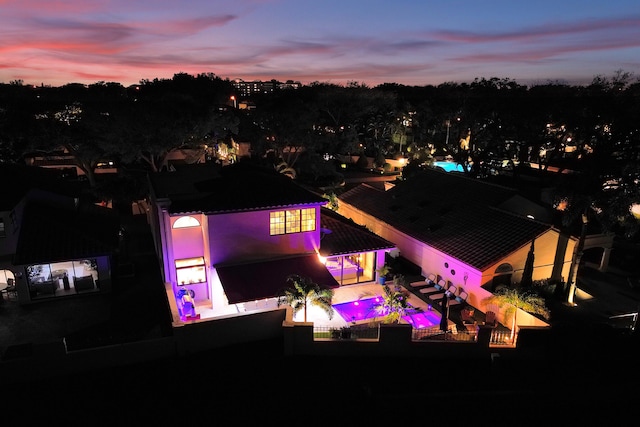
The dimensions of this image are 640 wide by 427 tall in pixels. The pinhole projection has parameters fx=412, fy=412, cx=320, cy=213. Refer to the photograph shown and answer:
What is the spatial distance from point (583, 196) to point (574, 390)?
12161mm

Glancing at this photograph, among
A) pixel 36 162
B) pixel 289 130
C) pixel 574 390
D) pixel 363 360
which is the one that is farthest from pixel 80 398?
pixel 36 162

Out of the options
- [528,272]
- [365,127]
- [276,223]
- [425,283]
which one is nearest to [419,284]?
[425,283]

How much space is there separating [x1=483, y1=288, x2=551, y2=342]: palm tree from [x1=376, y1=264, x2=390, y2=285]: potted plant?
19.9 feet

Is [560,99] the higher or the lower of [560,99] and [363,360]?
the higher

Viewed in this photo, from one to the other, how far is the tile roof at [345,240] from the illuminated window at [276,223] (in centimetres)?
269

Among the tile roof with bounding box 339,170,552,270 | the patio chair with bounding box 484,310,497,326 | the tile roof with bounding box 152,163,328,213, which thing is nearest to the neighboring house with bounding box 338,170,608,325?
the tile roof with bounding box 339,170,552,270

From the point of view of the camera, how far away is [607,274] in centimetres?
2981

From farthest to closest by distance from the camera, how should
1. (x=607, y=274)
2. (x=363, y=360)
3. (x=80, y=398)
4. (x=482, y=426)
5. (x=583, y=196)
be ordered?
1. (x=607, y=274)
2. (x=583, y=196)
3. (x=363, y=360)
4. (x=80, y=398)
5. (x=482, y=426)

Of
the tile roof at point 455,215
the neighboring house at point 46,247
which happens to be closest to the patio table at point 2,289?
the neighboring house at point 46,247

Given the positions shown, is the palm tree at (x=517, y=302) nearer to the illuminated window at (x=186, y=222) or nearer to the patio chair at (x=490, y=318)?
the patio chair at (x=490, y=318)

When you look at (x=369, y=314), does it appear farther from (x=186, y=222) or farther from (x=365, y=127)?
(x=365, y=127)

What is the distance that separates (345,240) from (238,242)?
627 centimetres

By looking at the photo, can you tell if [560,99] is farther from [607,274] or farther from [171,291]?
[171,291]

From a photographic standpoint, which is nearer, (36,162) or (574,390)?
(574,390)
